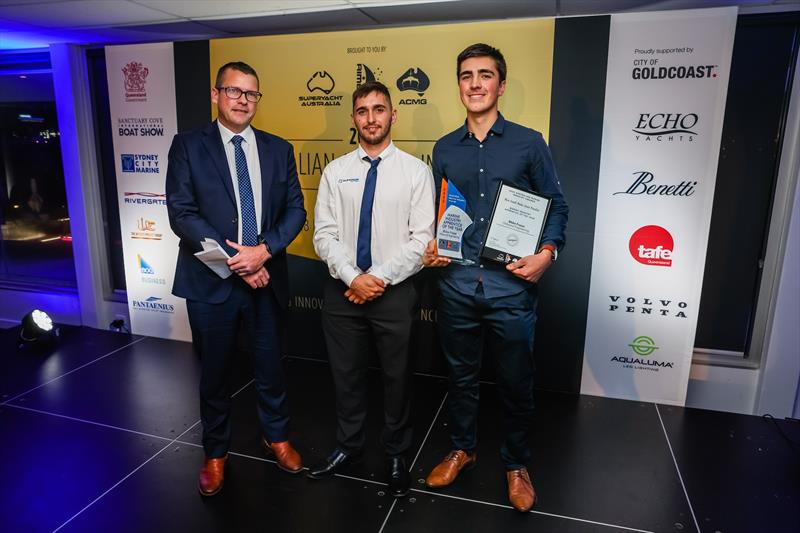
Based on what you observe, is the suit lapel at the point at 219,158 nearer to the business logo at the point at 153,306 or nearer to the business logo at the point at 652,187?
the business logo at the point at 652,187

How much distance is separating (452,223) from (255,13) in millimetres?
2228

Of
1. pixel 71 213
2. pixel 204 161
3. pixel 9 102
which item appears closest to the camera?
pixel 204 161

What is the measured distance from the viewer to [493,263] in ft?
7.39

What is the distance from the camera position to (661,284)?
3.25 meters

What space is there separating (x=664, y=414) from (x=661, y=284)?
81cm

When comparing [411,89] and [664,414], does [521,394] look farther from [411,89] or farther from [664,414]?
[411,89]

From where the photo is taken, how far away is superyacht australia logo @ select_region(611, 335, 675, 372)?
3.33 m

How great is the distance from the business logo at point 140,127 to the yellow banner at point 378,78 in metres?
0.56

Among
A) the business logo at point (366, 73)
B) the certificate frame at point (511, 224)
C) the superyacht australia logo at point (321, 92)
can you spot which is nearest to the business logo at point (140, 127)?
the superyacht australia logo at point (321, 92)

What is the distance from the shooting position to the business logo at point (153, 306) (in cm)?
439

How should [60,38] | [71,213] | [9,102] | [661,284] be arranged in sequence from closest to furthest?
1. [661,284]
2. [60,38]
3. [71,213]
4. [9,102]

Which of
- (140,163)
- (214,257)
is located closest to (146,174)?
(140,163)

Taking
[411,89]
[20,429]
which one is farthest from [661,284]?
[20,429]

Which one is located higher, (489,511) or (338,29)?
(338,29)
